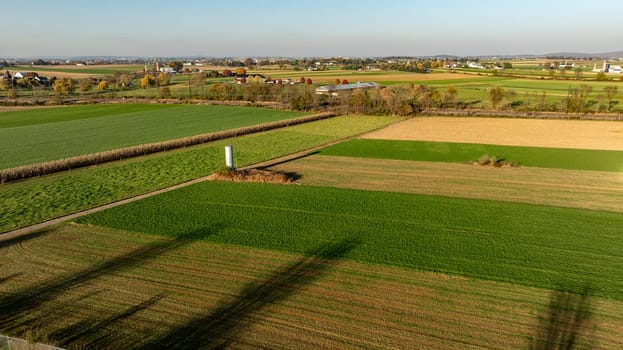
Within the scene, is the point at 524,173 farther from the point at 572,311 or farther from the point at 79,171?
the point at 79,171

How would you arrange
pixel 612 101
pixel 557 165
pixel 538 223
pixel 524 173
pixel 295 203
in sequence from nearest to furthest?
pixel 538 223, pixel 295 203, pixel 524 173, pixel 557 165, pixel 612 101

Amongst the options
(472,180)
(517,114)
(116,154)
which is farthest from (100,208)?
(517,114)

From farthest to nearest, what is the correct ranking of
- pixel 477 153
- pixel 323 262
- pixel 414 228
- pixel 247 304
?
pixel 477 153 < pixel 414 228 < pixel 323 262 < pixel 247 304

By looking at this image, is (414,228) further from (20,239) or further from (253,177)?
(20,239)

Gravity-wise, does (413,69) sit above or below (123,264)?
above

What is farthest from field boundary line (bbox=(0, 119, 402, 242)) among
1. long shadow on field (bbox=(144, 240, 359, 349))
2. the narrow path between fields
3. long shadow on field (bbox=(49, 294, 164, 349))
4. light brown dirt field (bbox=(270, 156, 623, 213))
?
long shadow on field (bbox=(144, 240, 359, 349))

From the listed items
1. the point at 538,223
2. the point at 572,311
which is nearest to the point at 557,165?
the point at 538,223

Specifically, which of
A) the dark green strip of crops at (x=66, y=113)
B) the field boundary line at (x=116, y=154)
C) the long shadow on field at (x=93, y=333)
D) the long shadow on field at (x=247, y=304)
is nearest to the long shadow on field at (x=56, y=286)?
the long shadow on field at (x=93, y=333)

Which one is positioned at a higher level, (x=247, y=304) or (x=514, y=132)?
(x=514, y=132)
